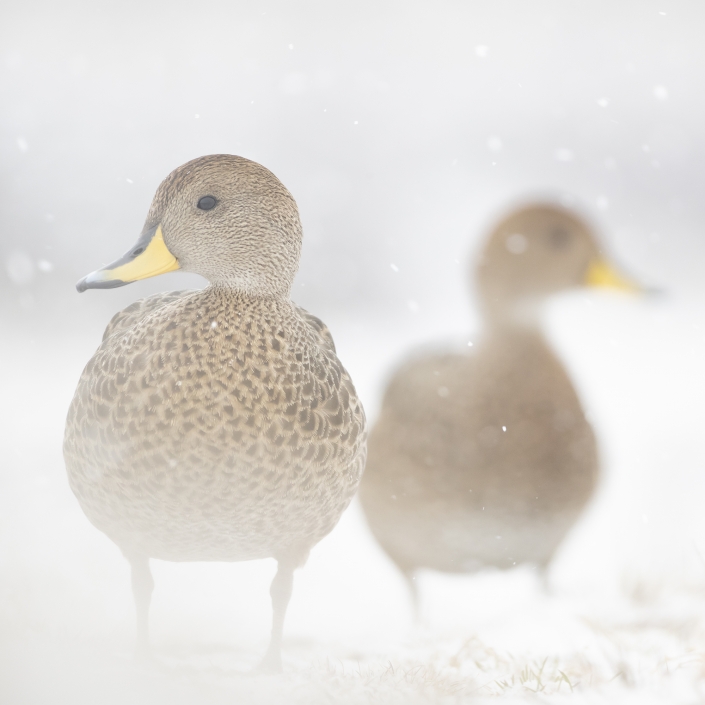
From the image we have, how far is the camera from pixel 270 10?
79cm

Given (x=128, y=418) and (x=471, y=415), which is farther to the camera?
(x=471, y=415)

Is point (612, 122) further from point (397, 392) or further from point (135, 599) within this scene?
point (135, 599)

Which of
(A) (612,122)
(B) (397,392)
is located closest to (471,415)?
(B) (397,392)

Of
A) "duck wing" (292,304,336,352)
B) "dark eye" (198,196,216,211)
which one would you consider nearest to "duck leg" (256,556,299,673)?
"duck wing" (292,304,336,352)

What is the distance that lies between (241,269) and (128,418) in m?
0.15

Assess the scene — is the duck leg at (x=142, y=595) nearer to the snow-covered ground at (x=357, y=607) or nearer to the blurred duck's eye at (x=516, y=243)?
the snow-covered ground at (x=357, y=607)

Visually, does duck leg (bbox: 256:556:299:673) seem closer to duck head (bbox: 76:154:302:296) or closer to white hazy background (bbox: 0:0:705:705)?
white hazy background (bbox: 0:0:705:705)

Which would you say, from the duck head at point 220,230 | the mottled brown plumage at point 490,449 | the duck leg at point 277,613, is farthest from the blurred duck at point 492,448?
the duck head at point 220,230

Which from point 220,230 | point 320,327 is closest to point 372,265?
point 320,327

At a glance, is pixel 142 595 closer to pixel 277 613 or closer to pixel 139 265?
pixel 277 613

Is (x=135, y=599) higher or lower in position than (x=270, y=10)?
lower

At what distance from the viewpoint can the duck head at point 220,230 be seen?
0.53 meters

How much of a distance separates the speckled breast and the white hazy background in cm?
14

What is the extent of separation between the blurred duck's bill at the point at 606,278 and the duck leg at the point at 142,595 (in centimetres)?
73
